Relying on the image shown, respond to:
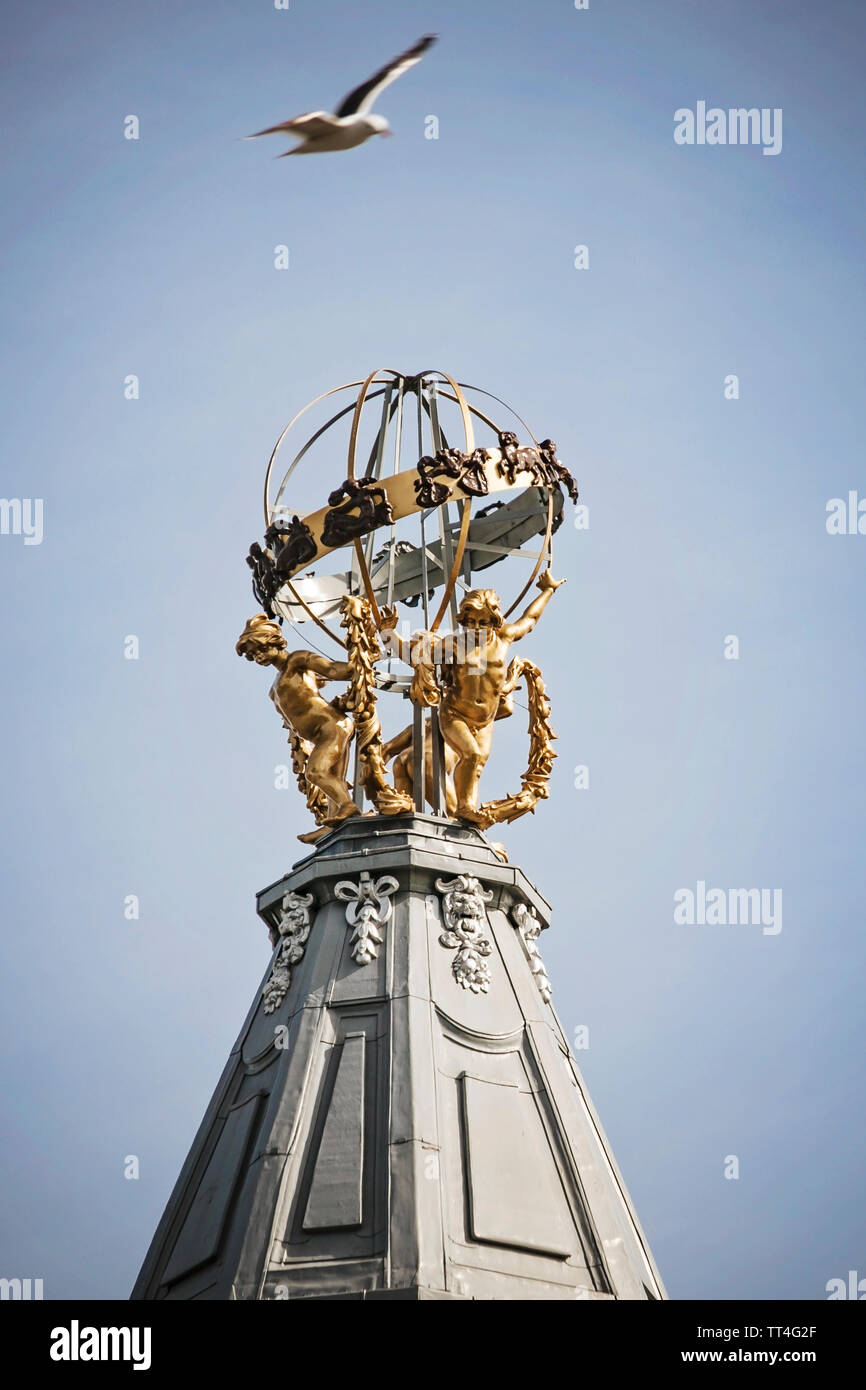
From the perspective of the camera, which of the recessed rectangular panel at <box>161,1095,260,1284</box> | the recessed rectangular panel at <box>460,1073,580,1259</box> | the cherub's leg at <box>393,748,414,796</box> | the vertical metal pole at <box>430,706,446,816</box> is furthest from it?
the cherub's leg at <box>393,748,414,796</box>

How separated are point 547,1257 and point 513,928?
173 inches

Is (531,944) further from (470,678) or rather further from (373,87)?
(373,87)

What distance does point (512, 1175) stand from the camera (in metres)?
15.1

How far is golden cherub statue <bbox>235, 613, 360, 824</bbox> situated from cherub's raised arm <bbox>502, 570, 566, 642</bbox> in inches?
82.4

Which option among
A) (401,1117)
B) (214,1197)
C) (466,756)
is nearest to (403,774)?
(466,756)

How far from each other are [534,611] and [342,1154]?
24.3ft

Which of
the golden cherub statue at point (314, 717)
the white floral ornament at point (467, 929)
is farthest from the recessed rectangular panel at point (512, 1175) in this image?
the golden cherub statue at point (314, 717)

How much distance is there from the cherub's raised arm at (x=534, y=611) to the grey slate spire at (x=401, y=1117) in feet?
8.52

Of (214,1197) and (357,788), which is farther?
(357,788)

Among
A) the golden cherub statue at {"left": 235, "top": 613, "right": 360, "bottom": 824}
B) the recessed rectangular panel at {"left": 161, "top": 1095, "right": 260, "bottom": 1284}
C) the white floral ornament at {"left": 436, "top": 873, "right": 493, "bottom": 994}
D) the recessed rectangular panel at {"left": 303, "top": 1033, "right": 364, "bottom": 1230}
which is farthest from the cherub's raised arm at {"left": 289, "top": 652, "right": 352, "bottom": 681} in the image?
the recessed rectangular panel at {"left": 161, "top": 1095, "right": 260, "bottom": 1284}

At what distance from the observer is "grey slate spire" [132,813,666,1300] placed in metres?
14.2

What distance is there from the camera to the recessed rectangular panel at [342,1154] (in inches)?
565

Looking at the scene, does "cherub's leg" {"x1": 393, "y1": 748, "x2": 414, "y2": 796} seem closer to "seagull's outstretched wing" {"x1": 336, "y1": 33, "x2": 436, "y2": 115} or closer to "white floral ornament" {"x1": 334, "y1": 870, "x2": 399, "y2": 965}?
"white floral ornament" {"x1": 334, "y1": 870, "x2": 399, "y2": 965}
